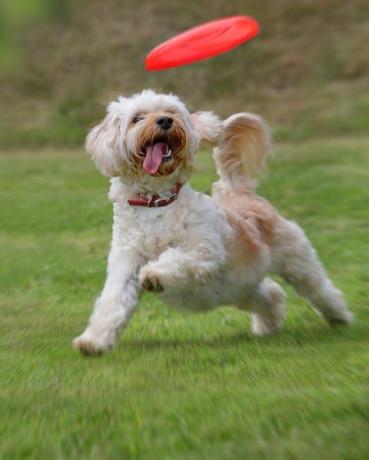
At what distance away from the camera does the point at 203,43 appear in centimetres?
905

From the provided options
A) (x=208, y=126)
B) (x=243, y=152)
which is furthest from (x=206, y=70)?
(x=208, y=126)

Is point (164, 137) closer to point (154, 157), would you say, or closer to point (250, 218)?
point (154, 157)

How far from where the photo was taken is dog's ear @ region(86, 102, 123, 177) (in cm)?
617

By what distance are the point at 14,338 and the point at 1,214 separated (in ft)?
32.9

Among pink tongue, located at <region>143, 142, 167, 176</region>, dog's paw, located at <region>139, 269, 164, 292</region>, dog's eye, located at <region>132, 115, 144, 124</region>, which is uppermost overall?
dog's eye, located at <region>132, 115, 144, 124</region>

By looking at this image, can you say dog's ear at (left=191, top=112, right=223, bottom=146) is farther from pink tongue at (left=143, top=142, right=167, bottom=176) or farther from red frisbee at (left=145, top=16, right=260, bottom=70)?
red frisbee at (left=145, top=16, right=260, bottom=70)

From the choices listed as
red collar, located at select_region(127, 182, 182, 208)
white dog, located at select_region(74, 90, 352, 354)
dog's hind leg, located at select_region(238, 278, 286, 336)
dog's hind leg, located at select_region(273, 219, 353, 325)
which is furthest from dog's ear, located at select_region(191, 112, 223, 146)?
dog's hind leg, located at select_region(238, 278, 286, 336)

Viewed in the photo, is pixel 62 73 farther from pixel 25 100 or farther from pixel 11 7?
pixel 11 7

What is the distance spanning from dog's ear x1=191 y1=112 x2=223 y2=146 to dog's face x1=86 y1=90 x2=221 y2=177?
0.20 meters

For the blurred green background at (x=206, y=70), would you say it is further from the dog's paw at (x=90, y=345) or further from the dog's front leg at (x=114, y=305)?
the dog's paw at (x=90, y=345)

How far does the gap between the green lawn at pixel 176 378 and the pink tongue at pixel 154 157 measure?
657 mm

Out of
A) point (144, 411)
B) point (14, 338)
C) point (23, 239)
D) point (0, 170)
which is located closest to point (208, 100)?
point (0, 170)

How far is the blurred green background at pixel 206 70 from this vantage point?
25.9 m

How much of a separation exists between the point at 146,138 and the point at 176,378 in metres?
1.50
